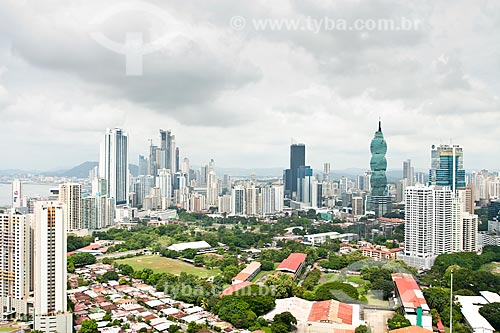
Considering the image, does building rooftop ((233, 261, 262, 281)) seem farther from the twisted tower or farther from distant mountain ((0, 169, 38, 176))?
the twisted tower

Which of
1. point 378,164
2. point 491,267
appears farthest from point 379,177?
point 491,267

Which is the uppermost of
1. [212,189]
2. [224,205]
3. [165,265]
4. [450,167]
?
[450,167]

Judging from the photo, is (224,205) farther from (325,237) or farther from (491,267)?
(491,267)

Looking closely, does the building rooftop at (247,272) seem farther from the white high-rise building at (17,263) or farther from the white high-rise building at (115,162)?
the white high-rise building at (115,162)

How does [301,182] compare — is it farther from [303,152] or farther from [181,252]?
[181,252]

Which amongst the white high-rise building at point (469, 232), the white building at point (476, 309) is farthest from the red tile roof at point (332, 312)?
the white high-rise building at point (469, 232)

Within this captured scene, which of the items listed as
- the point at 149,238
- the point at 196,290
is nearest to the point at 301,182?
the point at 149,238
